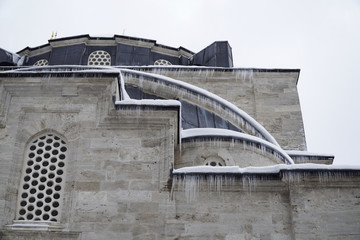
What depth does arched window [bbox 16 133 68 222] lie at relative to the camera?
10.2 metres

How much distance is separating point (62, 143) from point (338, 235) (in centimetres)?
599

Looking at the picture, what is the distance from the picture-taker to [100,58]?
75.2 ft

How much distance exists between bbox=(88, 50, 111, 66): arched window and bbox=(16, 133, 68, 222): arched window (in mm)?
12088

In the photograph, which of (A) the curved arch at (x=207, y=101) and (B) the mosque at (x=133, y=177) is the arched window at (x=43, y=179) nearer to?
(B) the mosque at (x=133, y=177)

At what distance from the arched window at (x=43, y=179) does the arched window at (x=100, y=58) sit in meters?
12.1

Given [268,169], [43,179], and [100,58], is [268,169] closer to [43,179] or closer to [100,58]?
[43,179]

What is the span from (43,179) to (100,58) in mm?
13062

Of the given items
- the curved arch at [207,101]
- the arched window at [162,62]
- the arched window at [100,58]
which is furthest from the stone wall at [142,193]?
the arched window at [162,62]

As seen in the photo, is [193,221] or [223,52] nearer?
[193,221]

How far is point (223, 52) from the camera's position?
2350 centimetres

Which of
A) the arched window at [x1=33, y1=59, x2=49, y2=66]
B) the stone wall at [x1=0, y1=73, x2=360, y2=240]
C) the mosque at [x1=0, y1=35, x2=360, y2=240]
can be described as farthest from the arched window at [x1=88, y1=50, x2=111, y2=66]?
the stone wall at [x1=0, y1=73, x2=360, y2=240]

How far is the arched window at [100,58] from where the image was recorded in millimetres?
22688

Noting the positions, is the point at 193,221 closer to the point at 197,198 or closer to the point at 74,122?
the point at 197,198

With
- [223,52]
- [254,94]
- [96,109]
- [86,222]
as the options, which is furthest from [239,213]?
[223,52]
